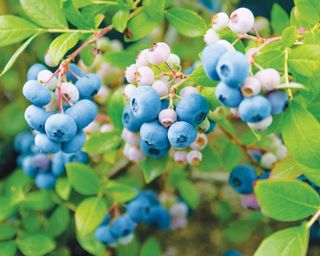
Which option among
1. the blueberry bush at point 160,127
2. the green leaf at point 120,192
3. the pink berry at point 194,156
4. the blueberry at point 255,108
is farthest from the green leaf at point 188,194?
the blueberry at point 255,108

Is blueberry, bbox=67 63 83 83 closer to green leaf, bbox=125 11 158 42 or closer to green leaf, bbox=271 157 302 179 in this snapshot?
green leaf, bbox=125 11 158 42

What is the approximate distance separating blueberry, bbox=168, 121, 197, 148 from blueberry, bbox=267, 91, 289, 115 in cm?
17

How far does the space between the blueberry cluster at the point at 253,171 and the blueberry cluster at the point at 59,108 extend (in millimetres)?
503

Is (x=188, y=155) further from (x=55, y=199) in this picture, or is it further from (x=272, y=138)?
(x=55, y=199)

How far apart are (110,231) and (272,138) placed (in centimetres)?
54

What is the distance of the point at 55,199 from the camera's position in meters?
1.55

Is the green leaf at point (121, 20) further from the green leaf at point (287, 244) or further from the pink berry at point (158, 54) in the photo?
the green leaf at point (287, 244)

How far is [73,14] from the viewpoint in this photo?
45.0 inches

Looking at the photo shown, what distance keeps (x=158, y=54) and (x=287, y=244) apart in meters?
0.45

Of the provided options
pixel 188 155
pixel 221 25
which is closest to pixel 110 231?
pixel 188 155

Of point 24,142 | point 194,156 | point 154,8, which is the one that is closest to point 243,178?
point 194,156

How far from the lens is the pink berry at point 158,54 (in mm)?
1031

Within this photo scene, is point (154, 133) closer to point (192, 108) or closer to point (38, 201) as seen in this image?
point (192, 108)

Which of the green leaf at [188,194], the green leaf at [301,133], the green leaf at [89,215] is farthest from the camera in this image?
the green leaf at [188,194]
